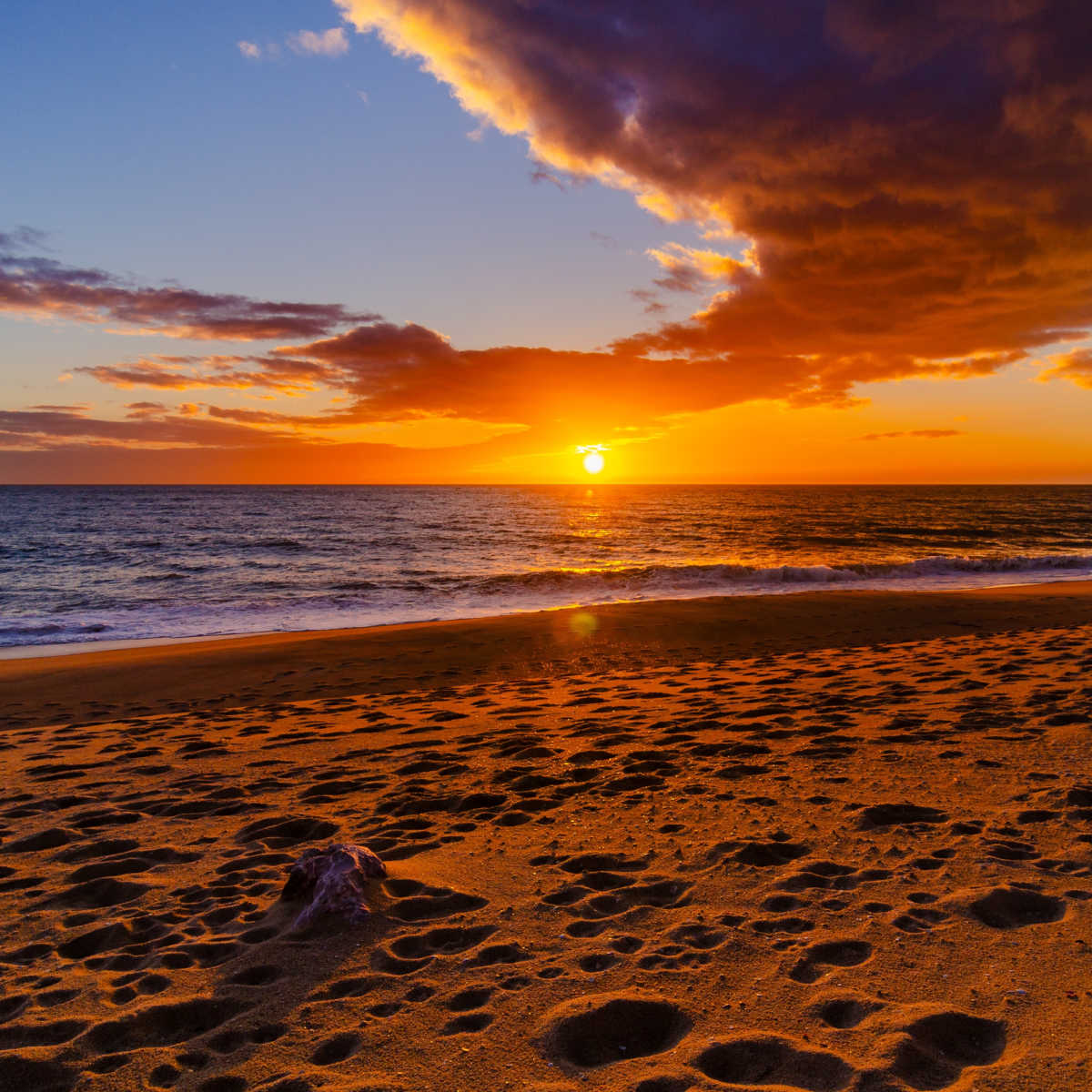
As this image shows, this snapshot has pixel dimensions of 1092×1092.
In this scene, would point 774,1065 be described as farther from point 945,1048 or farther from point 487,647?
point 487,647

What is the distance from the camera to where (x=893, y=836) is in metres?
4.46

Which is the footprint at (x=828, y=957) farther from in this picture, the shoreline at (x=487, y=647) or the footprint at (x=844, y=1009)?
the shoreline at (x=487, y=647)

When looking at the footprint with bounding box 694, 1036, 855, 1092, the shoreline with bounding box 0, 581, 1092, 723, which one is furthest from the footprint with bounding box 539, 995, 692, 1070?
the shoreline with bounding box 0, 581, 1092, 723

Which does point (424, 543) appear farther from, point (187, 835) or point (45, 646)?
point (187, 835)

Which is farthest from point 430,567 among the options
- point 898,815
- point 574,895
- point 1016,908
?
point 1016,908

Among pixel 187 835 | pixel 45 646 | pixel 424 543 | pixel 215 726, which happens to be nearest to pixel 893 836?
pixel 187 835

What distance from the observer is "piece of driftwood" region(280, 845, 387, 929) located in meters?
3.76

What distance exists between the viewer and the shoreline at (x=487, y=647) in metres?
10.5

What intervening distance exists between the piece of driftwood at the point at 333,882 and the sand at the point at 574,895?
87mm

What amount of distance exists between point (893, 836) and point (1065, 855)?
924 mm

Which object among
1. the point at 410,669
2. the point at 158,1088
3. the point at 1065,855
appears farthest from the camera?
the point at 410,669

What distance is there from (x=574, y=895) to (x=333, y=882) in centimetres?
138

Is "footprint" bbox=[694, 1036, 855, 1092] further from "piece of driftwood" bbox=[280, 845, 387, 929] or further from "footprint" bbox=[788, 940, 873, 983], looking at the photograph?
"piece of driftwood" bbox=[280, 845, 387, 929]

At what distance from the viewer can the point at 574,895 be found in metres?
3.94
